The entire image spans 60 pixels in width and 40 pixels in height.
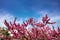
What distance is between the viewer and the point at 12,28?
4.85 m

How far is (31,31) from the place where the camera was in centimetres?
524

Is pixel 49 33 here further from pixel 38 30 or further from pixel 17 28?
pixel 17 28

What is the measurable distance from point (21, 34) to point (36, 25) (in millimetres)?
538

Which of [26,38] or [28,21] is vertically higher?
[28,21]

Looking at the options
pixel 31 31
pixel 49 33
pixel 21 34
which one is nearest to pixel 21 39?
pixel 21 34

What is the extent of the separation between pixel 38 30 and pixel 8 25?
31.7 inches

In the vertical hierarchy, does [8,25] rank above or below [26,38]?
above

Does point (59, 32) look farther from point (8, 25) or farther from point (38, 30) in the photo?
point (8, 25)

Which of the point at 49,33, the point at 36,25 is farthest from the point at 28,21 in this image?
the point at 49,33

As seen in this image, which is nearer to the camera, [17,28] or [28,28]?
[17,28]

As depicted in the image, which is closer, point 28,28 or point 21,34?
point 21,34

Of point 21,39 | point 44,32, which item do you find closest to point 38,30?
point 44,32

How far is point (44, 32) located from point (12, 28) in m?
0.88

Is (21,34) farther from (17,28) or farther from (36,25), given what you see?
(36,25)
